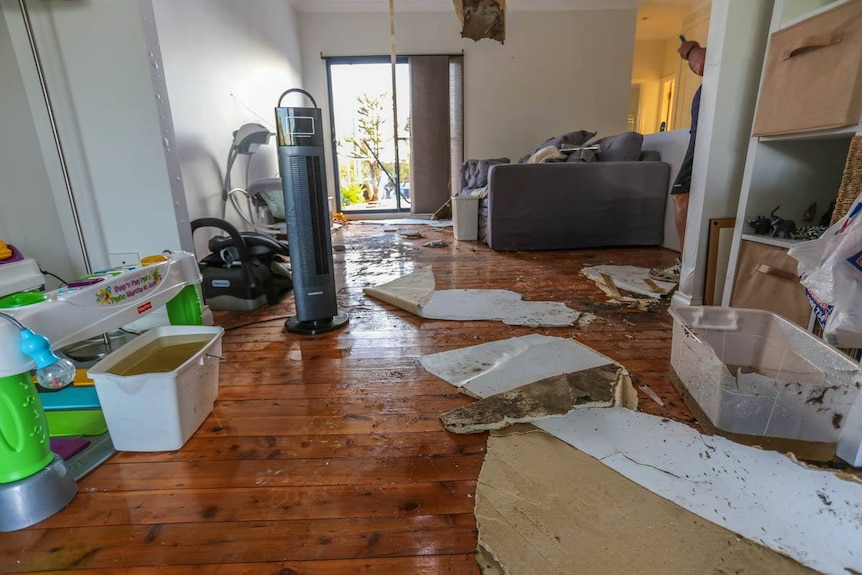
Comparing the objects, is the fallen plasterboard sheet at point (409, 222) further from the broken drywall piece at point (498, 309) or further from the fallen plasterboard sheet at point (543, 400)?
the fallen plasterboard sheet at point (543, 400)

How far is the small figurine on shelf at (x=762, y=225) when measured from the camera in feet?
5.43

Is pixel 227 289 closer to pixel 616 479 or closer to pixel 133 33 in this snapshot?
pixel 133 33

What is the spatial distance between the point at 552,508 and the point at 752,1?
2.11 m

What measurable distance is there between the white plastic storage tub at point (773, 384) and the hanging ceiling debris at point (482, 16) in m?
2.27

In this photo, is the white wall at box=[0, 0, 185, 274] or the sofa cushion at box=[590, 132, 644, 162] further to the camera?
the sofa cushion at box=[590, 132, 644, 162]

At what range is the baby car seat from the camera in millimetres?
2119

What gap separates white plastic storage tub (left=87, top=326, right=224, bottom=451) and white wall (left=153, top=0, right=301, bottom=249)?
1.54 meters

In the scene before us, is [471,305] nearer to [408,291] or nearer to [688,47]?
[408,291]

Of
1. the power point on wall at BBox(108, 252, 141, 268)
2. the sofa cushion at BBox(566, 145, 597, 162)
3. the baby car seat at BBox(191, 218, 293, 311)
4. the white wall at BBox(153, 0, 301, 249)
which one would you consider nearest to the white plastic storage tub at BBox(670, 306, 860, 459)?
the baby car seat at BBox(191, 218, 293, 311)

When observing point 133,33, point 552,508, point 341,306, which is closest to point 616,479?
point 552,508

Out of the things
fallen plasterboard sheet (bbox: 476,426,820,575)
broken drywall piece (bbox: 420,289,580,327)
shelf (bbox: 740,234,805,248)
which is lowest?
fallen plasterboard sheet (bbox: 476,426,820,575)

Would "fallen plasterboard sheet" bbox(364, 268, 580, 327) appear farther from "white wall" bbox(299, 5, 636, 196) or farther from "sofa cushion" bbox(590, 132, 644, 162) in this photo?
"white wall" bbox(299, 5, 636, 196)

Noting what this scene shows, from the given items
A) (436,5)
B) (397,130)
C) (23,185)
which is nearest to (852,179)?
(23,185)

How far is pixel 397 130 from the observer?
5449mm
